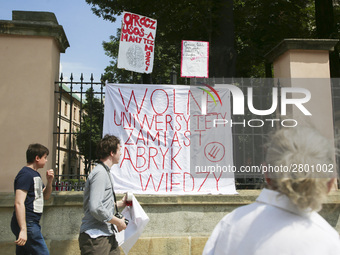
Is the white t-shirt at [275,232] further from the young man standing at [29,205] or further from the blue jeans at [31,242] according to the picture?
the blue jeans at [31,242]

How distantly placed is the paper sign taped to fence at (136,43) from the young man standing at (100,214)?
2.63 m

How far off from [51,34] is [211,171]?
11.0 ft

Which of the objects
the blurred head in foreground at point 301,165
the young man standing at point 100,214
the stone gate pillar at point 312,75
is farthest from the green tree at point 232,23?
the blurred head in foreground at point 301,165

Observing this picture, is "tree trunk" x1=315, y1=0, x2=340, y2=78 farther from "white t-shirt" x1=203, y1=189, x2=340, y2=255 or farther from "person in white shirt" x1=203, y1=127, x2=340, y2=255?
"white t-shirt" x1=203, y1=189, x2=340, y2=255

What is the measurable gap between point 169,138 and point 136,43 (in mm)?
1645

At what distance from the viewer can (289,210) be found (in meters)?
1.54

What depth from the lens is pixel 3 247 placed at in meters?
5.46

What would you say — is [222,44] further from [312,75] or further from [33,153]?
[33,153]

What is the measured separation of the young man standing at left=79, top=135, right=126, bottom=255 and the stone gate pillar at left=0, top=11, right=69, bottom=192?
8.07 ft

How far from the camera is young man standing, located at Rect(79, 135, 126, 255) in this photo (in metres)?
3.47

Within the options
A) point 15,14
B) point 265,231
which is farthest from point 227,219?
point 15,14

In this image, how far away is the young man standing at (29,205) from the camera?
388 centimetres

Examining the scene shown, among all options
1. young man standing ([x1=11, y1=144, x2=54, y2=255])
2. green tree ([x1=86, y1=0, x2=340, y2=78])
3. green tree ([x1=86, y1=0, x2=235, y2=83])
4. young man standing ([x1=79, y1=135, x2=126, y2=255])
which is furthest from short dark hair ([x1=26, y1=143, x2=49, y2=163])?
green tree ([x1=86, y1=0, x2=340, y2=78])

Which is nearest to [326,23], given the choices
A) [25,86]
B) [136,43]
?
[136,43]
